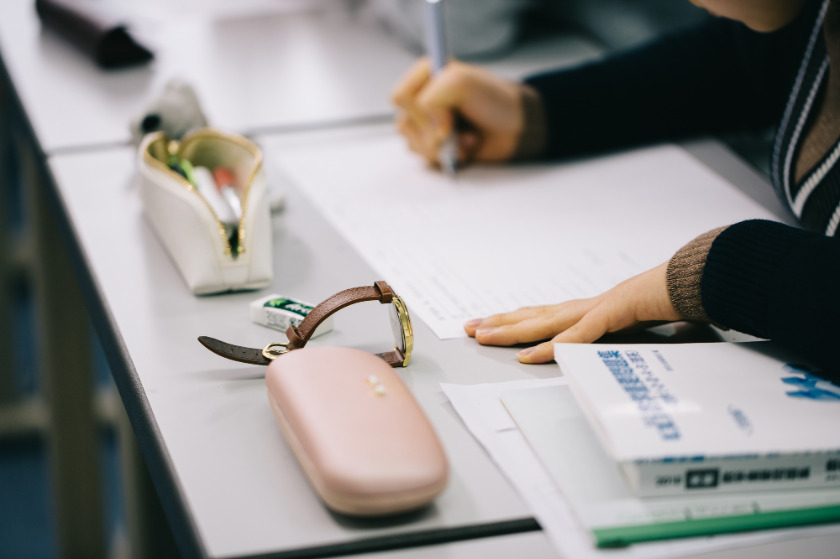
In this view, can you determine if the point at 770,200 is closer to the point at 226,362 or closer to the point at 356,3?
the point at 226,362

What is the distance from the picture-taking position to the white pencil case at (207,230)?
2.35 feet

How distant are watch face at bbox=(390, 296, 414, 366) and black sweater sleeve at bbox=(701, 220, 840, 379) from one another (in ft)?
0.65

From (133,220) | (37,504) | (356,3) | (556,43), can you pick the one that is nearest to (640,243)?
(133,220)

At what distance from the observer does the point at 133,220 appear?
33.1 inches

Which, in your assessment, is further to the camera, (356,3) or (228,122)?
(356,3)


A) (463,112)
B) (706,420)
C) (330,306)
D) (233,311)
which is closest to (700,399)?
(706,420)

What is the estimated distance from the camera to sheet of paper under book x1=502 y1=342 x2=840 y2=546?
18.9 inches

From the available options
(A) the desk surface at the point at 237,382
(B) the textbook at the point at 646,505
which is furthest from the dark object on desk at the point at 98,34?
(B) the textbook at the point at 646,505

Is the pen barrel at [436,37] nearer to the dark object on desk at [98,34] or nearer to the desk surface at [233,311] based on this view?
the desk surface at [233,311]

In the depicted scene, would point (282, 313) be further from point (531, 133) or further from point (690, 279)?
point (531, 133)

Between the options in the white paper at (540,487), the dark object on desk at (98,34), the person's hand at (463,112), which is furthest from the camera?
the dark object on desk at (98,34)

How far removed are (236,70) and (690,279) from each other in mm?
813

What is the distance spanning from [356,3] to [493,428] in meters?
1.14

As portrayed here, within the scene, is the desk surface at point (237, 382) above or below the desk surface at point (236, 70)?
below
